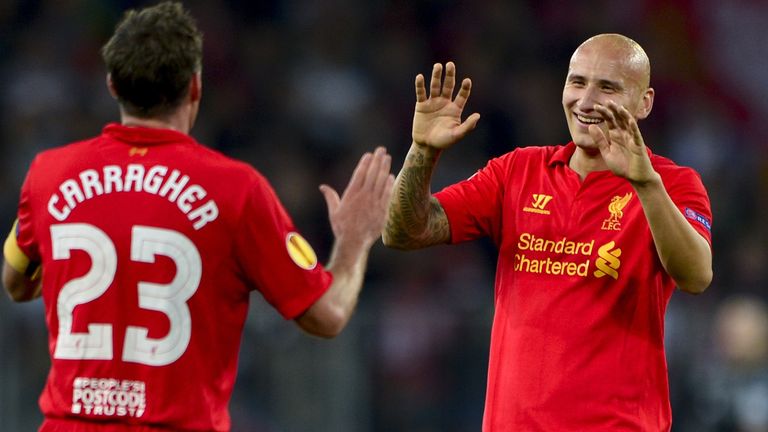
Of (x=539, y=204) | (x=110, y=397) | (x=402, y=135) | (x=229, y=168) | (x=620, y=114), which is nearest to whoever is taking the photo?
(x=110, y=397)

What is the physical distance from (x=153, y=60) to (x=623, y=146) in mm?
1553

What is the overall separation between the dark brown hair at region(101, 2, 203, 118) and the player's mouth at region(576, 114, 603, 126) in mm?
1408

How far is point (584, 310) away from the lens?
4.88 metres

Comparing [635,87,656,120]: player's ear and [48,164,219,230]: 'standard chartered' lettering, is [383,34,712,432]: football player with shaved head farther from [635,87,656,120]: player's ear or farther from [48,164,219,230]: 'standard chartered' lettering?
[48,164,219,230]: 'standard chartered' lettering

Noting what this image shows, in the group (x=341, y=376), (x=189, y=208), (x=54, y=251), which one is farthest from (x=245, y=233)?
(x=341, y=376)

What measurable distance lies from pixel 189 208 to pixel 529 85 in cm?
870

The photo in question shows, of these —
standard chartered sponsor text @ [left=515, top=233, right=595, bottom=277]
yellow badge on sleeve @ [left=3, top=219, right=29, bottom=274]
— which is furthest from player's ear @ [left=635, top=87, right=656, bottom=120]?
yellow badge on sleeve @ [left=3, top=219, right=29, bottom=274]

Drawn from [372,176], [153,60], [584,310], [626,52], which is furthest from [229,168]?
[626,52]

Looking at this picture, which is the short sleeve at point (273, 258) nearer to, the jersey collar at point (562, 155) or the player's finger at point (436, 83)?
the player's finger at point (436, 83)

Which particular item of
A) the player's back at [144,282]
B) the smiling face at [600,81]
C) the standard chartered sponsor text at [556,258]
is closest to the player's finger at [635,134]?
the smiling face at [600,81]

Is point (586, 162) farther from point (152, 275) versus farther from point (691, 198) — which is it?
point (152, 275)

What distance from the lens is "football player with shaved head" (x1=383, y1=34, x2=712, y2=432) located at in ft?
15.8

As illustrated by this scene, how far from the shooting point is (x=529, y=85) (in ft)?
41.6

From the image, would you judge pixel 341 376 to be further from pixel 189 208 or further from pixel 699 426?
pixel 189 208
